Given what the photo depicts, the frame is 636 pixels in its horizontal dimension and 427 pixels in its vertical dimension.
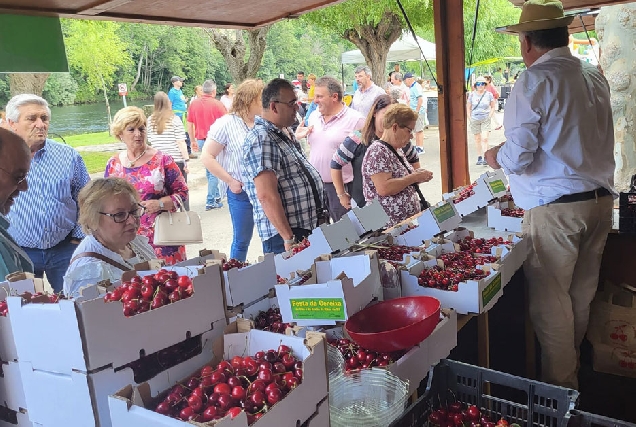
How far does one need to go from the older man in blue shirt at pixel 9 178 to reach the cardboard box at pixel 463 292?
5.31 ft

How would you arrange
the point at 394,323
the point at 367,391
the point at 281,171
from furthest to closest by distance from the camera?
1. the point at 281,171
2. the point at 394,323
3. the point at 367,391

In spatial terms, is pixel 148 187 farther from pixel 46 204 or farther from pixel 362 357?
pixel 362 357

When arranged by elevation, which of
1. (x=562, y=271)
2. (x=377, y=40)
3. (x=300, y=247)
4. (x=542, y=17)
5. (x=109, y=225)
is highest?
(x=377, y=40)

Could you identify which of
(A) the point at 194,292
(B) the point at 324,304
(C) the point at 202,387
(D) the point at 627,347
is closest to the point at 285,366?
(C) the point at 202,387

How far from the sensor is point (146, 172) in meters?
4.02

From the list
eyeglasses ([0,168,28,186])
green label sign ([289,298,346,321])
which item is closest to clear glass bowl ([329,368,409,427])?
green label sign ([289,298,346,321])

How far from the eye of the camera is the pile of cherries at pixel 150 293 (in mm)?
1463

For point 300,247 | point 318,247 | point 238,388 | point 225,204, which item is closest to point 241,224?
point 300,247

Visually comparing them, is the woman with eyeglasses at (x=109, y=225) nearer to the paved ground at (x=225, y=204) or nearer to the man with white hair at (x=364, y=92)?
the paved ground at (x=225, y=204)

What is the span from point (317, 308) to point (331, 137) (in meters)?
3.56

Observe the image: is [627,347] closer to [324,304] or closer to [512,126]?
[512,126]

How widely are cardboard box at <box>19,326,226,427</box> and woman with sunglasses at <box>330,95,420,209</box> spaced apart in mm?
3057

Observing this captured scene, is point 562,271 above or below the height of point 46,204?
below

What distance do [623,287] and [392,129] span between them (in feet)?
5.80
